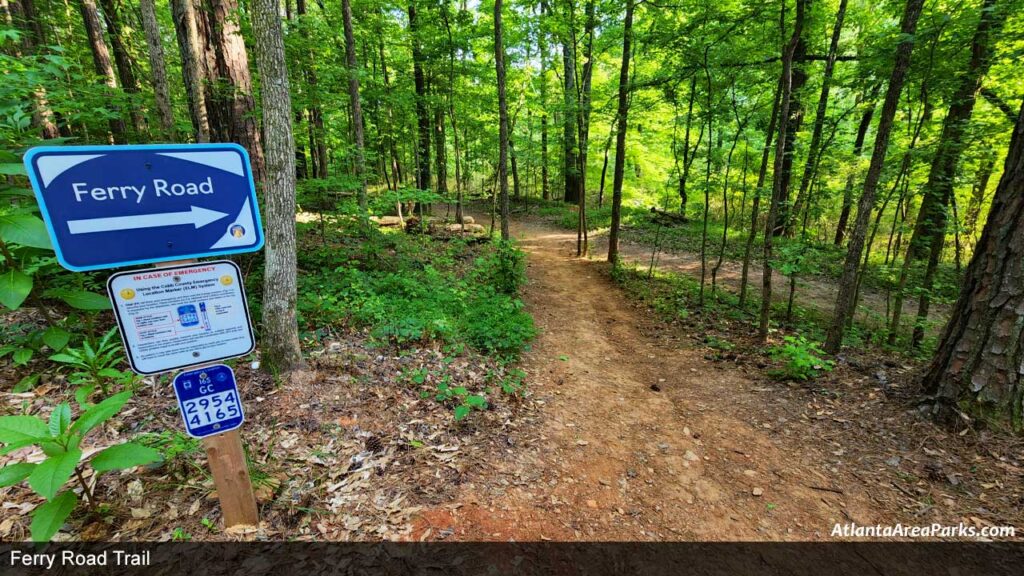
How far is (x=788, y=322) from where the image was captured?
26.4 feet

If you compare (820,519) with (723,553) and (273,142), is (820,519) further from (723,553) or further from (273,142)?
(273,142)

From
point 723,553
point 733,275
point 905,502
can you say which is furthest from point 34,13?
point 733,275

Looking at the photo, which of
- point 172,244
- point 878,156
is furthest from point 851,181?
point 172,244

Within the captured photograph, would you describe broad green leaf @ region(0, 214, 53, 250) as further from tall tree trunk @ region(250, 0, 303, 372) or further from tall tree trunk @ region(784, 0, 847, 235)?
tall tree trunk @ region(784, 0, 847, 235)

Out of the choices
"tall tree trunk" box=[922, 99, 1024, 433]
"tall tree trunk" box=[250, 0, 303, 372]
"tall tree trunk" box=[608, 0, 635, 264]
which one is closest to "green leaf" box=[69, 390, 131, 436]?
"tall tree trunk" box=[250, 0, 303, 372]

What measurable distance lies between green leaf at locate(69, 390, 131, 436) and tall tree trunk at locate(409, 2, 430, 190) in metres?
12.1

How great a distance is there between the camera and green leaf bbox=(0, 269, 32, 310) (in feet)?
5.86

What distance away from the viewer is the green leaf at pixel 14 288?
179 cm

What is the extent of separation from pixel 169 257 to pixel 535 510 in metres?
2.98

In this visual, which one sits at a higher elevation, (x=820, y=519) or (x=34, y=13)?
(x=34, y=13)

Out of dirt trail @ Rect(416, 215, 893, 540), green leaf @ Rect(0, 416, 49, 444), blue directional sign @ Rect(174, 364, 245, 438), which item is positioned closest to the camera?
green leaf @ Rect(0, 416, 49, 444)

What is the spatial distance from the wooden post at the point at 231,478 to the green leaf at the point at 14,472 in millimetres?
677

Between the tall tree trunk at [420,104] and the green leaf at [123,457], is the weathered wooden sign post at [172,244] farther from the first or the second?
the tall tree trunk at [420,104]

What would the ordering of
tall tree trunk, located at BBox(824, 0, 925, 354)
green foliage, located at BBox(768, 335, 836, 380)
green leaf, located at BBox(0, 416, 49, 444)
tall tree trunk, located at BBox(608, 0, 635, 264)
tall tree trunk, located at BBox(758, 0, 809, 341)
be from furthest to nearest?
tall tree trunk, located at BBox(608, 0, 635, 264)
tall tree trunk, located at BBox(758, 0, 809, 341)
green foliage, located at BBox(768, 335, 836, 380)
tall tree trunk, located at BBox(824, 0, 925, 354)
green leaf, located at BBox(0, 416, 49, 444)
